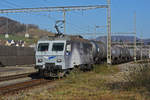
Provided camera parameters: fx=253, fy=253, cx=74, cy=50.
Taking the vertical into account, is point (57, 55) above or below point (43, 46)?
below

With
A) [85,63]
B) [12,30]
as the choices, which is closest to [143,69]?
[85,63]

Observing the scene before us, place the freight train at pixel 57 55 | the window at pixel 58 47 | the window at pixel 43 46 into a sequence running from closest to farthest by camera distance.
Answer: the freight train at pixel 57 55 < the window at pixel 58 47 < the window at pixel 43 46

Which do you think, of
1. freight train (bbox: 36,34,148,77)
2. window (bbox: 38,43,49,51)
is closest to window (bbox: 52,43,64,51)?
freight train (bbox: 36,34,148,77)

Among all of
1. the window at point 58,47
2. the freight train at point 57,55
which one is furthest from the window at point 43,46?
the window at point 58,47

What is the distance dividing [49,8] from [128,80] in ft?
65.9

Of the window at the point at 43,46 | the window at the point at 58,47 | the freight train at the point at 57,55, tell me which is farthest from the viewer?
the window at the point at 43,46

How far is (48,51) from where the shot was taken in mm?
18094

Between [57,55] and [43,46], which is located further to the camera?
[43,46]

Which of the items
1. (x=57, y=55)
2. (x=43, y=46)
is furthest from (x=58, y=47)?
(x=43, y=46)

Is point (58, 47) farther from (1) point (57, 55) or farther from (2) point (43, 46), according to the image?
(2) point (43, 46)

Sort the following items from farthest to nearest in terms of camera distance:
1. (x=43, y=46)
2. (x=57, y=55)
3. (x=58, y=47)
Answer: (x=43, y=46) → (x=58, y=47) → (x=57, y=55)

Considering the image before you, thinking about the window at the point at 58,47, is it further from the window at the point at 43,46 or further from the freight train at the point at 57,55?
the window at the point at 43,46

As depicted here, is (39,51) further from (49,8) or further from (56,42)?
(49,8)

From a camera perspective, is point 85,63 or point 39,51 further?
point 85,63
